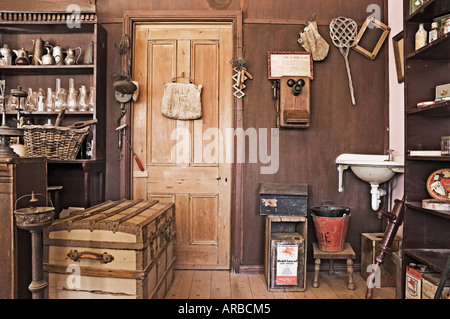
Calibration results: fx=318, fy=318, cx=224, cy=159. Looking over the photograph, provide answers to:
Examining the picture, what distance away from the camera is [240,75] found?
3195 mm

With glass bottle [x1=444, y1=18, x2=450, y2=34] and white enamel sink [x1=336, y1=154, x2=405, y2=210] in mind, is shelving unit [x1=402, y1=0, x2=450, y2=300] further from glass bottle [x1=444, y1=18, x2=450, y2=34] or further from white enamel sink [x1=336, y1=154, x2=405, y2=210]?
white enamel sink [x1=336, y1=154, x2=405, y2=210]

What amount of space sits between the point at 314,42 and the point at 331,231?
1856 mm

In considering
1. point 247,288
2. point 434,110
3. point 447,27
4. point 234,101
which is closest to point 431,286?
point 434,110

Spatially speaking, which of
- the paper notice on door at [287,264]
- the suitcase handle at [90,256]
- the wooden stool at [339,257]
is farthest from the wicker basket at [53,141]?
the wooden stool at [339,257]

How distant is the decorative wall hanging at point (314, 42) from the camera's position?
320 centimetres

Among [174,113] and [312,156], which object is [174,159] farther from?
[312,156]

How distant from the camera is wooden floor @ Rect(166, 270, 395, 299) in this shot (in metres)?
2.74

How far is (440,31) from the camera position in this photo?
82.2 inches

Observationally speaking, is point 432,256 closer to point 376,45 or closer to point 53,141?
point 376,45

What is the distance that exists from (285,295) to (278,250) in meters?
0.38

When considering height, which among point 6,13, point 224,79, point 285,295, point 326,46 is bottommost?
point 285,295

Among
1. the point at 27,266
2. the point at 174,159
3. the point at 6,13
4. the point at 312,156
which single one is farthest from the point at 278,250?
the point at 6,13

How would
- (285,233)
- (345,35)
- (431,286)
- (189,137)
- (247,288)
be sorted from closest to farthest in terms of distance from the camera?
(431,286) < (247,288) < (285,233) < (345,35) < (189,137)

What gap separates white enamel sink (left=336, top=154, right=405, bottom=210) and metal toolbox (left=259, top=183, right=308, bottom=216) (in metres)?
0.50
